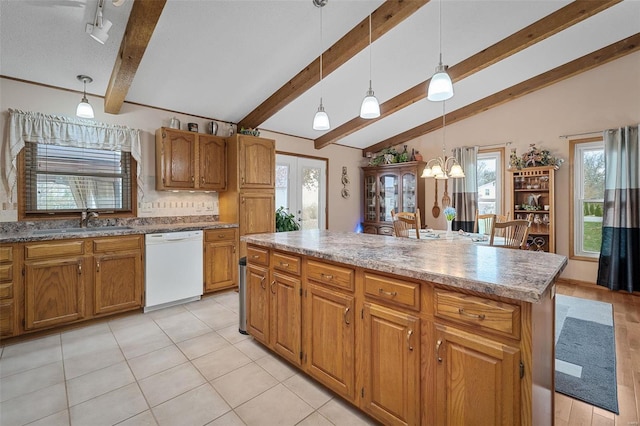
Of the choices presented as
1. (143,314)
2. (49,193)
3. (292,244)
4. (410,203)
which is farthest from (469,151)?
(49,193)

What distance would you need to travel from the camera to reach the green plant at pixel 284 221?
4.87 meters

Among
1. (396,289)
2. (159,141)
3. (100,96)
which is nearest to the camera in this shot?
(396,289)

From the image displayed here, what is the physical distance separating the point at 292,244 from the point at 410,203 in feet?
13.9

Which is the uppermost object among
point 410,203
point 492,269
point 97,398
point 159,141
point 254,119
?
point 254,119

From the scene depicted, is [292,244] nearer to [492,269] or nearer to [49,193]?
[492,269]

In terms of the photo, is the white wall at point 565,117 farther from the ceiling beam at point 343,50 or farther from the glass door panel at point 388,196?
the ceiling beam at point 343,50

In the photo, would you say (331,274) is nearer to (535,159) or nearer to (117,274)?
(117,274)

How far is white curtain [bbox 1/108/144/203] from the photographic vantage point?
2.93 meters

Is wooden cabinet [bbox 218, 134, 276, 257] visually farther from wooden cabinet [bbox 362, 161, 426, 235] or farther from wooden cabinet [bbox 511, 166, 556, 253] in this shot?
wooden cabinet [bbox 511, 166, 556, 253]

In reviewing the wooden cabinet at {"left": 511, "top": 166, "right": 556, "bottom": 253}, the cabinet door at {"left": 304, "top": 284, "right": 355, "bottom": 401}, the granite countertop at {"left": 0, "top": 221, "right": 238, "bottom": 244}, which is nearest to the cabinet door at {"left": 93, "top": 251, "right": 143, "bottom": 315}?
the granite countertop at {"left": 0, "top": 221, "right": 238, "bottom": 244}

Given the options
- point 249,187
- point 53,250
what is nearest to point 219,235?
point 249,187

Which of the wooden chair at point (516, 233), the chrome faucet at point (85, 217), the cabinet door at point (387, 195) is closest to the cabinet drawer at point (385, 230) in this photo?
the cabinet door at point (387, 195)

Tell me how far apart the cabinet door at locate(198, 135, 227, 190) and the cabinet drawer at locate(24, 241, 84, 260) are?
152 centimetres

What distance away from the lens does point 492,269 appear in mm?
1375
